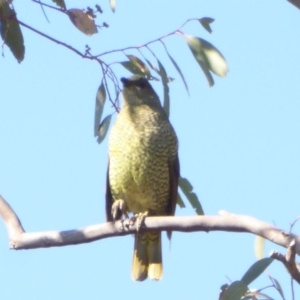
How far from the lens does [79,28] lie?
129 inches

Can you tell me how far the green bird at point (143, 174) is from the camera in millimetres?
4277

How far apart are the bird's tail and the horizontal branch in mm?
1333

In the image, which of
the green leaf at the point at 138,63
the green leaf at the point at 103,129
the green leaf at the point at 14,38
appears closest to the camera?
the green leaf at the point at 14,38

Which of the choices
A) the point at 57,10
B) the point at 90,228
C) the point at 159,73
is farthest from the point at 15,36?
the point at 90,228

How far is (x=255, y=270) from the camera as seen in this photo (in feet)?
9.04

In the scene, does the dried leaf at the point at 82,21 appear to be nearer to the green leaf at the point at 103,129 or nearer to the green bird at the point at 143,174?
→ the green leaf at the point at 103,129

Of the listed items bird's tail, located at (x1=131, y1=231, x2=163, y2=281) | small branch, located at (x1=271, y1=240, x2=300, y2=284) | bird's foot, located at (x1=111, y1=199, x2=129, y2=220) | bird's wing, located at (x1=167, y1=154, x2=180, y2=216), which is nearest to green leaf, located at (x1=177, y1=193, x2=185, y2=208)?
bird's wing, located at (x1=167, y1=154, x2=180, y2=216)

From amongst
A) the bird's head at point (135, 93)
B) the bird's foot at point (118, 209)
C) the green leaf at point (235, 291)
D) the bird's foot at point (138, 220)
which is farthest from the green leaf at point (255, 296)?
the bird's head at point (135, 93)

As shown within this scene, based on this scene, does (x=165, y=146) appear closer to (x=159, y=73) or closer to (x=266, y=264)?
(x=159, y=73)

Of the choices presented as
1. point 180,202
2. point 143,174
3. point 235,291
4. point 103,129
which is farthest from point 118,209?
point 235,291

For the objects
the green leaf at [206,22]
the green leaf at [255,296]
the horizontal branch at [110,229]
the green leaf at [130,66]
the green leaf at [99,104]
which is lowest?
the green leaf at [255,296]

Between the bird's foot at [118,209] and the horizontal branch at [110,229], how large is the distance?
1013mm

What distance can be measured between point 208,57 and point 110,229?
82cm

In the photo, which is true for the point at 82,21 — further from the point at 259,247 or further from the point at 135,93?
the point at 135,93
